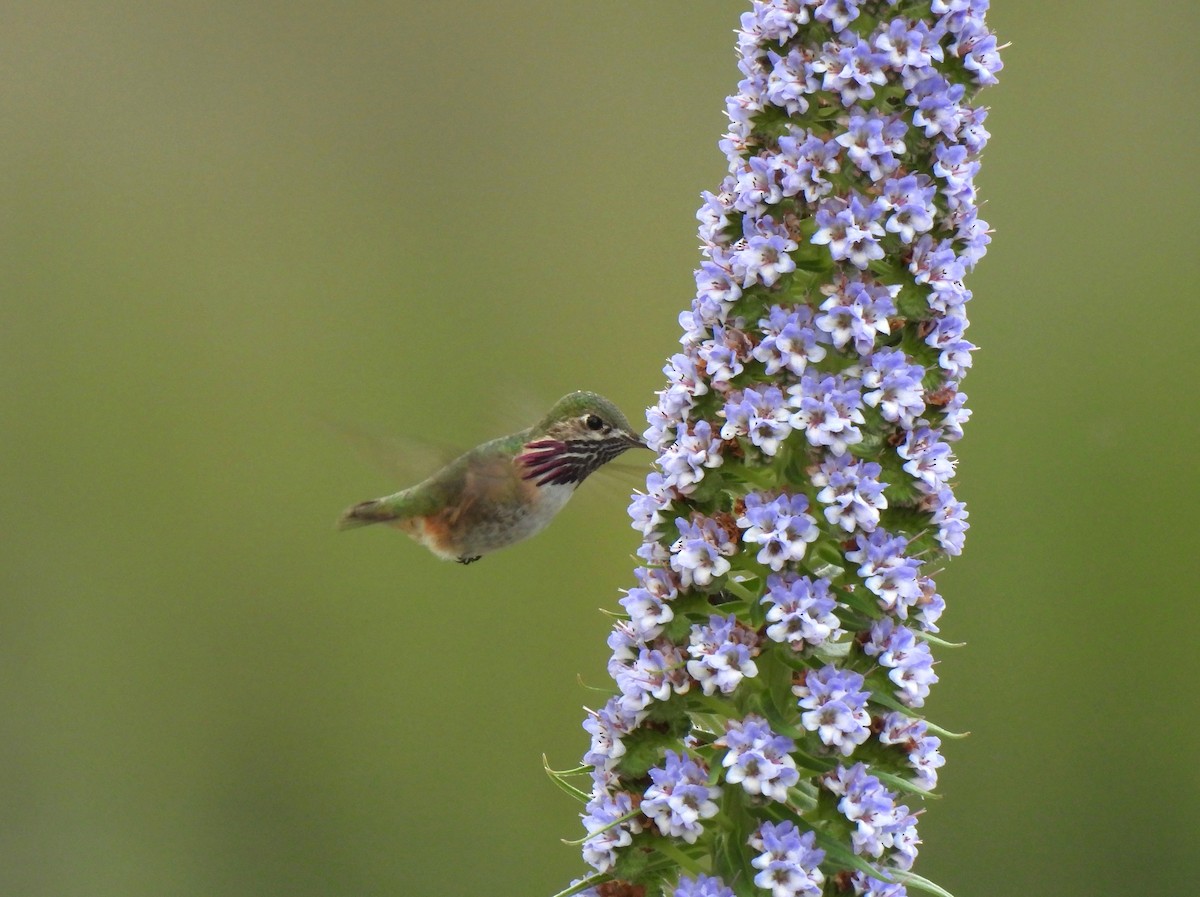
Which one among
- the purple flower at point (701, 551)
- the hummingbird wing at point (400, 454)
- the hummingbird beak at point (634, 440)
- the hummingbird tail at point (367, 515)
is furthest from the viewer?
the hummingbird tail at point (367, 515)

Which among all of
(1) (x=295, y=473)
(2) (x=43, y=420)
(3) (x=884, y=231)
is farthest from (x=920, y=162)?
(2) (x=43, y=420)

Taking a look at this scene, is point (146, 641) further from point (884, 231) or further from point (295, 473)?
point (884, 231)

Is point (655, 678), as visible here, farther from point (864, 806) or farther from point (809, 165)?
point (809, 165)

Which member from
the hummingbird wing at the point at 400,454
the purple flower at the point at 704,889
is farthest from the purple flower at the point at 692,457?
the hummingbird wing at the point at 400,454

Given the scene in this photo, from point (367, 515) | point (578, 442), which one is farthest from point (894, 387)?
point (367, 515)

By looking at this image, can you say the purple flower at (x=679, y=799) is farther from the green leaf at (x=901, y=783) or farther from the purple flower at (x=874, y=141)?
the purple flower at (x=874, y=141)
